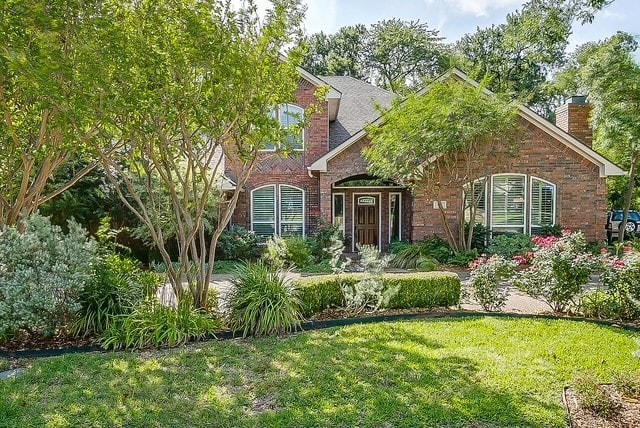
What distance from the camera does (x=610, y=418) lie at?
4273 mm

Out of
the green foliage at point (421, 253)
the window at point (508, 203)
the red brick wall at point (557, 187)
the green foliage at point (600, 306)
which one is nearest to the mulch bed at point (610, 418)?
the green foliage at point (600, 306)

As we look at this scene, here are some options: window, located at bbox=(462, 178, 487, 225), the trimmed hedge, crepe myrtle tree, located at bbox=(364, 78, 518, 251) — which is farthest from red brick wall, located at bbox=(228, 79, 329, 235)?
the trimmed hedge

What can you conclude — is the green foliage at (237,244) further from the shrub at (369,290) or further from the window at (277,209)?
the shrub at (369,290)

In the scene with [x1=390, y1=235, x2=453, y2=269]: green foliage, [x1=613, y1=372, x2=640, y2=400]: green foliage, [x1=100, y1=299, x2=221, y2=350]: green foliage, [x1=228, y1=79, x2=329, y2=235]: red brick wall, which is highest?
[x1=228, y1=79, x2=329, y2=235]: red brick wall

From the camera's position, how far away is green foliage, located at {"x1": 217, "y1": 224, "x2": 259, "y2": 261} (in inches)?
591

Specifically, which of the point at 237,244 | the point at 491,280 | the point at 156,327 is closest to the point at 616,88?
the point at 491,280

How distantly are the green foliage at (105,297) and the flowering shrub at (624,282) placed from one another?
7399mm

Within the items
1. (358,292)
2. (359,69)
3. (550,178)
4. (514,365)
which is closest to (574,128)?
(550,178)

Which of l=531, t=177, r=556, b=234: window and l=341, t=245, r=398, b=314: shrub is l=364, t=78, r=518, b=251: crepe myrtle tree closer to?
l=531, t=177, r=556, b=234: window

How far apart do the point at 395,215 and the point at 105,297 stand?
502 inches

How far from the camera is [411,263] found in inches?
548

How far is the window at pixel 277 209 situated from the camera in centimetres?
1689

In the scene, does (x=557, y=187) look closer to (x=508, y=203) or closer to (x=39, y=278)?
(x=508, y=203)

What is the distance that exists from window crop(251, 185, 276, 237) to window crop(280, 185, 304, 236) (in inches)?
12.8
